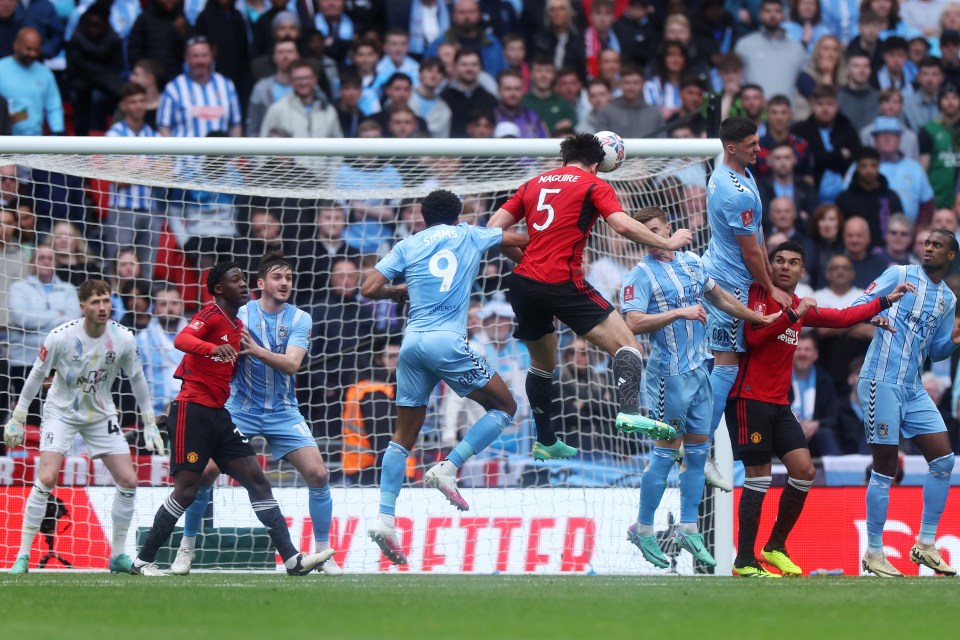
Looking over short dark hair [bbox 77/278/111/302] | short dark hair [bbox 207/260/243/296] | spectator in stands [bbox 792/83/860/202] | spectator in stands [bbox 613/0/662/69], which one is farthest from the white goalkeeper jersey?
spectator in stands [bbox 792/83/860/202]

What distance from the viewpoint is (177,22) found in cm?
1636

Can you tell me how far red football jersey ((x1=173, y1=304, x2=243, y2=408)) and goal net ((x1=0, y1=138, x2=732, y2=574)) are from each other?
1.84 metres

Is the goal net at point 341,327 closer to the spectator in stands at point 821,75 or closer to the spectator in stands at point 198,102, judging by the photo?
the spectator in stands at point 198,102

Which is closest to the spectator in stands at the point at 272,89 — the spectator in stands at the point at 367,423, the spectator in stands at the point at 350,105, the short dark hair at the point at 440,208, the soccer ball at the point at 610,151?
the spectator in stands at the point at 350,105

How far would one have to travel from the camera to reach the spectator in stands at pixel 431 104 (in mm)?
16141

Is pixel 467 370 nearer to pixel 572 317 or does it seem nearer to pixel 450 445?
pixel 572 317

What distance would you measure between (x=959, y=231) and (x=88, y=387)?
10.1 meters

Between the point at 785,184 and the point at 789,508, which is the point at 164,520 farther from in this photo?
the point at 785,184

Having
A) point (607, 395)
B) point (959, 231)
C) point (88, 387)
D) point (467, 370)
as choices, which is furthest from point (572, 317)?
point (959, 231)

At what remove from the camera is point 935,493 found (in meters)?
10.7

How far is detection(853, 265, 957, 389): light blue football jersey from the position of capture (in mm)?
10641

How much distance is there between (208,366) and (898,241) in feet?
28.4

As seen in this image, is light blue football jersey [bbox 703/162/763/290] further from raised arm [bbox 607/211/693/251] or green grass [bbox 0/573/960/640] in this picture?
green grass [bbox 0/573/960/640]

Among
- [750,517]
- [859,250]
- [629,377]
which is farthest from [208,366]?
[859,250]
